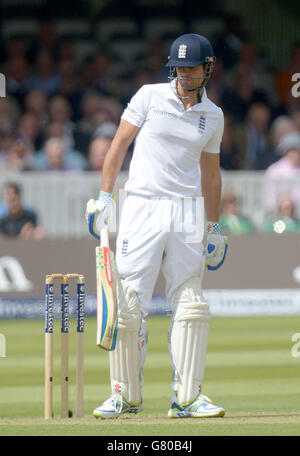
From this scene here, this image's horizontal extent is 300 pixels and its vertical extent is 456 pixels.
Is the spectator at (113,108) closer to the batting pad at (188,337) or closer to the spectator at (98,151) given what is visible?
the spectator at (98,151)

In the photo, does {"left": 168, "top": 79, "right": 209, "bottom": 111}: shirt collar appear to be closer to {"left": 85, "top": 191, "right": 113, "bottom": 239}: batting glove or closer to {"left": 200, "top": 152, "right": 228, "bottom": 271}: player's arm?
{"left": 200, "top": 152, "right": 228, "bottom": 271}: player's arm

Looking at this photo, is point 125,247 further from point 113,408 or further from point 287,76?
point 287,76

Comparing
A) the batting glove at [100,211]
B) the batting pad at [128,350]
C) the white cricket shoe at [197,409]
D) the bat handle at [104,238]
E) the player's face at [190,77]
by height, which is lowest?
the white cricket shoe at [197,409]

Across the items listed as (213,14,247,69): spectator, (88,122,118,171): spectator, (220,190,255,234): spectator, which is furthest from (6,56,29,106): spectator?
(220,190,255,234): spectator

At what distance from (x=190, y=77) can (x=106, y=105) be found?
8.75 metres

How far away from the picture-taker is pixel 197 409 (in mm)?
6188

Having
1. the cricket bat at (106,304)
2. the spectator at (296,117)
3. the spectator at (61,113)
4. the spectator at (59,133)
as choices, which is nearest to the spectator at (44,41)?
the spectator at (61,113)

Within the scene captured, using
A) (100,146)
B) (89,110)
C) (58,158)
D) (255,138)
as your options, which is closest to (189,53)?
(100,146)

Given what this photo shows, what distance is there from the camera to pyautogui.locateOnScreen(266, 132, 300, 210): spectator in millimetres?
13602

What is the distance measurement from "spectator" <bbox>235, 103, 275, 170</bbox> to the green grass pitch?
110 inches

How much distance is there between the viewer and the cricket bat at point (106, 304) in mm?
5938

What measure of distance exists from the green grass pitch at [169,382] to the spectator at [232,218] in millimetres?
1123
